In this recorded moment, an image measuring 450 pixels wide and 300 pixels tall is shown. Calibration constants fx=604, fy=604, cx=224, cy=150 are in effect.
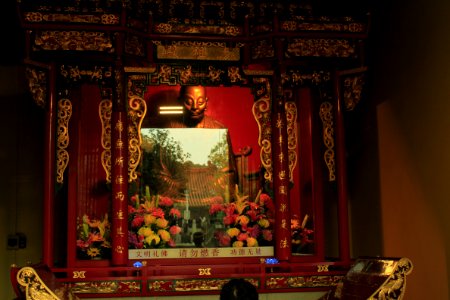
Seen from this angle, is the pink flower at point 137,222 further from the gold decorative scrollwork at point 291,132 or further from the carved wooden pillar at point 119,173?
the gold decorative scrollwork at point 291,132

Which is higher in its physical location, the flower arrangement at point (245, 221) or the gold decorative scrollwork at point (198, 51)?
the gold decorative scrollwork at point (198, 51)

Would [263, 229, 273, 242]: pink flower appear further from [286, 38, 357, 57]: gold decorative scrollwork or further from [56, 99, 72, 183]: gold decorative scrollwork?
[56, 99, 72, 183]: gold decorative scrollwork

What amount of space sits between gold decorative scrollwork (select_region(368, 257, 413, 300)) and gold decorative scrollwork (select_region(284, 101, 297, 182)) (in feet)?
4.91

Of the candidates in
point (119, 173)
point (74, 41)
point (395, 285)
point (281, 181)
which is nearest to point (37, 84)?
point (74, 41)

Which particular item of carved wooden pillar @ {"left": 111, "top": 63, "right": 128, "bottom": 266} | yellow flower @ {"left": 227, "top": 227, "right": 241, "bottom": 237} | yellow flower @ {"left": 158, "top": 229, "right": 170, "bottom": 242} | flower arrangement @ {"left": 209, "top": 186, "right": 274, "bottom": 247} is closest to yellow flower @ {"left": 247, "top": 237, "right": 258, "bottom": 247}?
flower arrangement @ {"left": 209, "top": 186, "right": 274, "bottom": 247}

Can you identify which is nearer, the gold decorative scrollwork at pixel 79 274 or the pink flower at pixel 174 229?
the gold decorative scrollwork at pixel 79 274

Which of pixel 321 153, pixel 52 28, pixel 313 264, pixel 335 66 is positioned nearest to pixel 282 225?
pixel 313 264

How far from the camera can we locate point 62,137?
4621 millimetres

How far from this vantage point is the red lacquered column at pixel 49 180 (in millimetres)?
4449

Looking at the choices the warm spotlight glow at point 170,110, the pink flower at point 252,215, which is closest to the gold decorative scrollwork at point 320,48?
the warm spotlight glow at point 170,110

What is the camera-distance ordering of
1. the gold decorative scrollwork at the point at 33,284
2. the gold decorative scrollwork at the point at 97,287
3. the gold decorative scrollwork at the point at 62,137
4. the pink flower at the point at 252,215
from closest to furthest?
the gold decorative scrollwork at the point at 33,284, the gold decorative scrollwork at the point at 97,287, the gold decorative scrollwork at the point at 62,137, the pink flower at the point at 252,215

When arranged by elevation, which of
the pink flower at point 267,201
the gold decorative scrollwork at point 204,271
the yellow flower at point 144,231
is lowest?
the gold decorative scrollwork at point 204,271

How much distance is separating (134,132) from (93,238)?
2.91 ft

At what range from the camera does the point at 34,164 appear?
18.0ft
